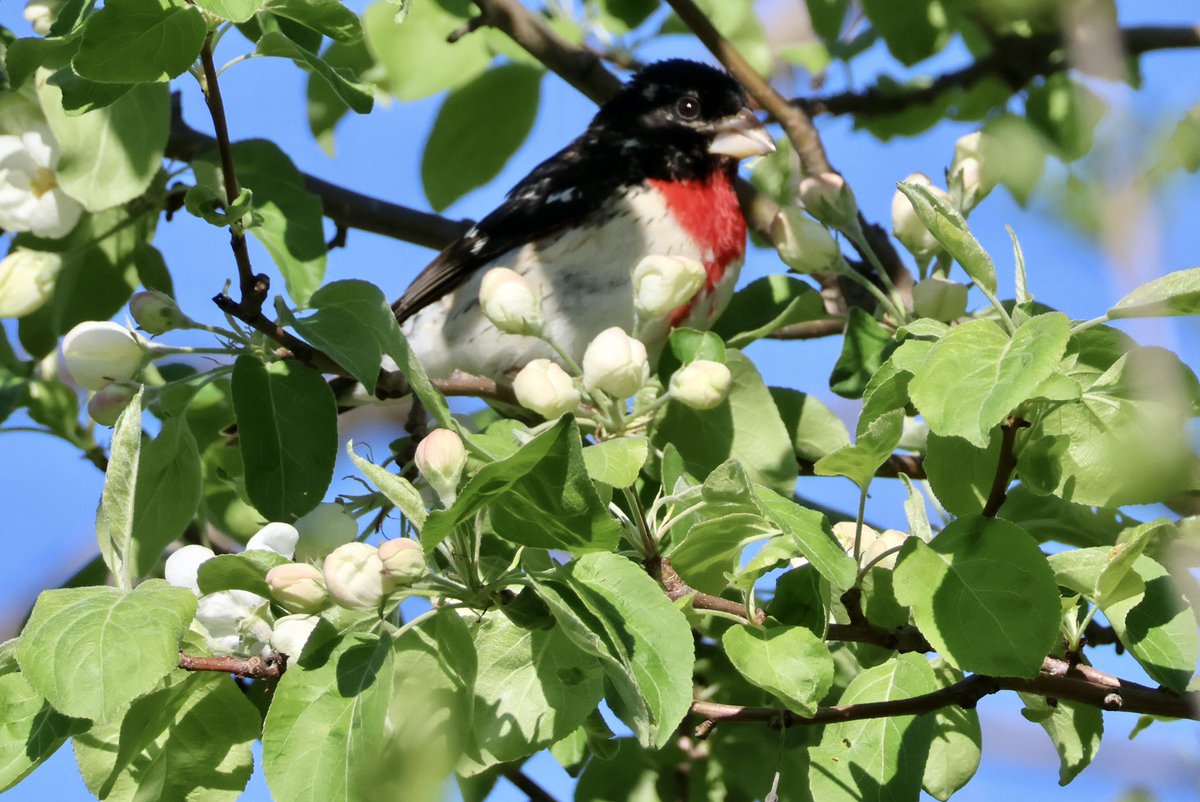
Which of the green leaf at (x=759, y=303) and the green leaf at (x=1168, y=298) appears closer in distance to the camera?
the green leaf at (x=1168, y=298)

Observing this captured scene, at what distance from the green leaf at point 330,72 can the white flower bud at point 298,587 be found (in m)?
0.73

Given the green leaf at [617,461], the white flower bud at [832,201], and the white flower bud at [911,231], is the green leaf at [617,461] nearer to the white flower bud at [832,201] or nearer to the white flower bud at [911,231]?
the white flower bud at [911,231]

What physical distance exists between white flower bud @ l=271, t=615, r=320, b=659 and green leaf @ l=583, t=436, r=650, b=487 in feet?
1.29

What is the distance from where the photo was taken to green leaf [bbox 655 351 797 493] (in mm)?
2299

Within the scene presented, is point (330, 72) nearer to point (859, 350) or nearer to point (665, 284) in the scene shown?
point (665, 284)

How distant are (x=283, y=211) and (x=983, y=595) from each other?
5.65ft

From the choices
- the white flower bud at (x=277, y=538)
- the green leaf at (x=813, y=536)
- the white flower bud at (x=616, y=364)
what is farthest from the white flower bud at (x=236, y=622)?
the green leaf at (x=813, y=536)

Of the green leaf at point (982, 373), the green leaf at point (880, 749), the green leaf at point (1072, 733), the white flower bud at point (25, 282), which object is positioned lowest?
the green leaf at point (1072, 733)

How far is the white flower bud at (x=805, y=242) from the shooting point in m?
2.54

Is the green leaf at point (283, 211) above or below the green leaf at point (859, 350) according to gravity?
above

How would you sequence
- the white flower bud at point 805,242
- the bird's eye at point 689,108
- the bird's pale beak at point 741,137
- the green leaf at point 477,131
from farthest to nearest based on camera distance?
the bird's eye at point 689,108, the bird's pale beak at point 741,137, the green leaf at point 477,131, the white flower bud at point 805,242

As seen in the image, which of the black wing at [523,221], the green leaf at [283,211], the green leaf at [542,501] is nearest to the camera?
the green leaf at [542,501]

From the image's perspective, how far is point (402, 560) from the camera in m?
1.48

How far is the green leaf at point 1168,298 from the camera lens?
4.80 ft
